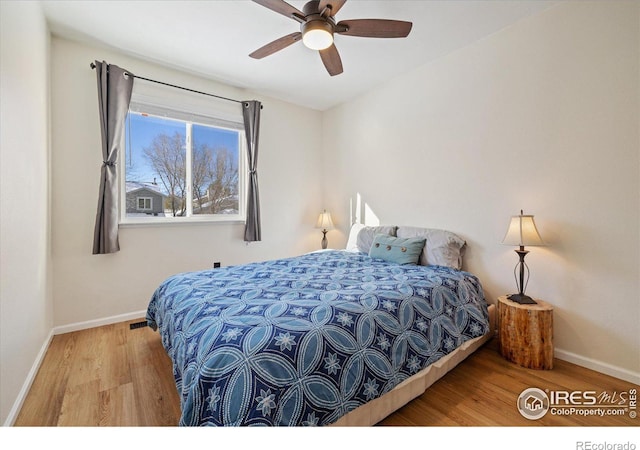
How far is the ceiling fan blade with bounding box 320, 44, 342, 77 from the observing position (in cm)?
210

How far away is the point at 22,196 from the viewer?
173 cm

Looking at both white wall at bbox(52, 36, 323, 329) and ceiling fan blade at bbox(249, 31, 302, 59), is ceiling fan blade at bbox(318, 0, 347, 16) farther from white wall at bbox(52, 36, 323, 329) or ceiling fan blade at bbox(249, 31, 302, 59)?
white wall at bbox(52, 36, 323, 329)

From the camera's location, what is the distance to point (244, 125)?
3.59 metres

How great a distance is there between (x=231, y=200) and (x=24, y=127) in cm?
203

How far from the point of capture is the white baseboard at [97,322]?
2.58 meters

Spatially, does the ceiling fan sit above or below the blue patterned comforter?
above

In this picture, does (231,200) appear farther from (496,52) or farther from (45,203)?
(496,52)

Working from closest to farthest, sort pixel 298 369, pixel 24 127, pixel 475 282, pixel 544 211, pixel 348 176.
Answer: pixel 298 369, pixel 24 127, pixel 544 211, pixel 475 282, pixel 348 176

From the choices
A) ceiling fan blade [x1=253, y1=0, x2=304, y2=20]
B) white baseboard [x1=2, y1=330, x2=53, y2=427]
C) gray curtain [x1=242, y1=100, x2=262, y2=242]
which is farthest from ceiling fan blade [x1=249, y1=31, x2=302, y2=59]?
white baseboard [x1=2, y1=330, x2=53, y2=427]

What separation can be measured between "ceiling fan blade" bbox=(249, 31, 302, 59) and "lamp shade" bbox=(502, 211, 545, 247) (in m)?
2.09

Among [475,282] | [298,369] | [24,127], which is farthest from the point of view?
[475,282]

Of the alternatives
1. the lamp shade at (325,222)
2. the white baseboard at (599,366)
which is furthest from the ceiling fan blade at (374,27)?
the white baseboard at (599,366)

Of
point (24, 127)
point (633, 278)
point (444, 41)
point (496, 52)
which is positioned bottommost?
point (633, 278)
